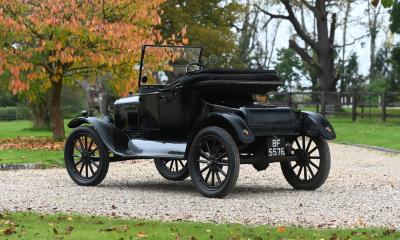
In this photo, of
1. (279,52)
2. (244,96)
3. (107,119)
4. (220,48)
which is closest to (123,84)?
(107,119)

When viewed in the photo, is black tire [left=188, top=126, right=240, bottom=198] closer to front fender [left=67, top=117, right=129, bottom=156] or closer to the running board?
the running board

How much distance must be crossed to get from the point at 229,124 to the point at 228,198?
0.94 m

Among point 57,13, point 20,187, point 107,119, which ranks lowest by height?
point 20,187

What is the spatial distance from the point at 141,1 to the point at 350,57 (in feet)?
208

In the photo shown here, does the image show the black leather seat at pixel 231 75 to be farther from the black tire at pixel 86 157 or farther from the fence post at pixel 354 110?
the fence post at pixel 354 110

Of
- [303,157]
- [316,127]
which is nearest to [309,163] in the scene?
[303,157]

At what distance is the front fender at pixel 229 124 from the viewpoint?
32.1ft

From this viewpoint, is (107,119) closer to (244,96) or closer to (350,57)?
(244,96)

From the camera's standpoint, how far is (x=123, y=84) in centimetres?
2092

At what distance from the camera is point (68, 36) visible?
19250 millimetres

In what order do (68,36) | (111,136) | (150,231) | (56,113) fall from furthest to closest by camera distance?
(56,113), (68,36), (111,136), (150,231)

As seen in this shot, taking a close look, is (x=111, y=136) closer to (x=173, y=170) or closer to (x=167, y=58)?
(x=173, y=170)

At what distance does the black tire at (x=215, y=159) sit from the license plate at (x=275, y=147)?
589 millimetres

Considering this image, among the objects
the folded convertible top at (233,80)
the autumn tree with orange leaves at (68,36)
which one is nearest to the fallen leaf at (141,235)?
the folded convertible top at (233,80)
